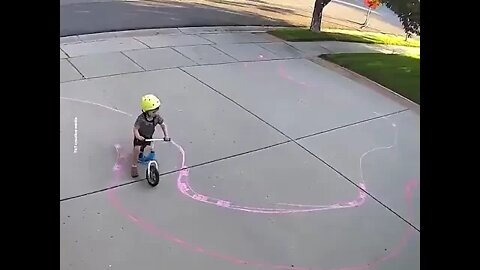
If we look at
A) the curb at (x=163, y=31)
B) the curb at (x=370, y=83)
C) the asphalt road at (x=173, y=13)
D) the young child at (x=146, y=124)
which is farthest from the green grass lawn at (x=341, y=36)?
the young child at (x=146, y=124)

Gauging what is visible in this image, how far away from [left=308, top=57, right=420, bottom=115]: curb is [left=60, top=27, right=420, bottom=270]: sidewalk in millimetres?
110

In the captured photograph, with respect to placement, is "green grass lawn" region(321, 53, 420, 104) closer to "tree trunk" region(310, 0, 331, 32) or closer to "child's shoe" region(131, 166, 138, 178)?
"tree trunk" region(310, 0, 331, 32)

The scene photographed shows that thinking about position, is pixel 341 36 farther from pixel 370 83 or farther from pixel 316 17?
pixel 370 83

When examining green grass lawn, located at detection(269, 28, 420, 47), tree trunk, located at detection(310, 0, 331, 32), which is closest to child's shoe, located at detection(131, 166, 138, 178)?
green grass lawn, located at detection(269, 28, 420, 47)

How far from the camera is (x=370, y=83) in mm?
7105

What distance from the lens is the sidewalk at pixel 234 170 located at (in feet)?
10.7

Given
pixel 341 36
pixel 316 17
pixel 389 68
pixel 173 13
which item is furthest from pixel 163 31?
pixel 389 68

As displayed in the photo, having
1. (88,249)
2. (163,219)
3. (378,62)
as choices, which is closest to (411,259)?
(163,219)

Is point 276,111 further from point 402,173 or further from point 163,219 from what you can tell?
point 163,219

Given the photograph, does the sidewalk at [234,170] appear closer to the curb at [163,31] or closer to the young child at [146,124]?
the young child at [146,124]

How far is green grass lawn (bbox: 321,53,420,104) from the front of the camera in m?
6.84

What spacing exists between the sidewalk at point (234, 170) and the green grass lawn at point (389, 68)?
17.3 inches
